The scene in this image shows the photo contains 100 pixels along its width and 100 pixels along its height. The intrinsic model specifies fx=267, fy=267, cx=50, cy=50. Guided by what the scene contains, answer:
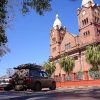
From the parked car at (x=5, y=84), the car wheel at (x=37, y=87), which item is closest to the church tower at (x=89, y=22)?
the parked car at (x=5, y=84)

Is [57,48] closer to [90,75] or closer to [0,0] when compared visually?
[90,75]

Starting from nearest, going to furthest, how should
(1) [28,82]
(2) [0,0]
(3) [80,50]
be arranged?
(2) [0,0] → (1) [28,82] → (3) [80,50]

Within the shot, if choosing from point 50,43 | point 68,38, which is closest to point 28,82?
point 68,38

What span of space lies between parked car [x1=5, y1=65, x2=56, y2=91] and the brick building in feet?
122

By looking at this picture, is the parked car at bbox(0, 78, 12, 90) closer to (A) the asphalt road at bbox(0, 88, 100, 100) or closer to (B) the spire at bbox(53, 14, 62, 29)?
(A) the asphalt road at bbox(0, 88, 100, 100)

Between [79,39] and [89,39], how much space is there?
167 inches

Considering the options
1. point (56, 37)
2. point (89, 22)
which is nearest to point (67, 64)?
point (89, 22)

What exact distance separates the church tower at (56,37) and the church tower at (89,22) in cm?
1018

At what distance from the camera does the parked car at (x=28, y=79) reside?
1866 cm

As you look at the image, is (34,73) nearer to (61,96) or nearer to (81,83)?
(61,96)

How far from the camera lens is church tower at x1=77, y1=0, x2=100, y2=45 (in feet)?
203

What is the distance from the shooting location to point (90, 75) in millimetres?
34031

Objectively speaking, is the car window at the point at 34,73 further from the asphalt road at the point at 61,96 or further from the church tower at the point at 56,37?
the church tower at the point at 56,37

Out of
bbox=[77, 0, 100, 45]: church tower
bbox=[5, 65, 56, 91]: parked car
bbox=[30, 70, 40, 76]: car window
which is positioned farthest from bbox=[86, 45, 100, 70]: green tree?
bbox=[30, 70, 40, 76]: car window
